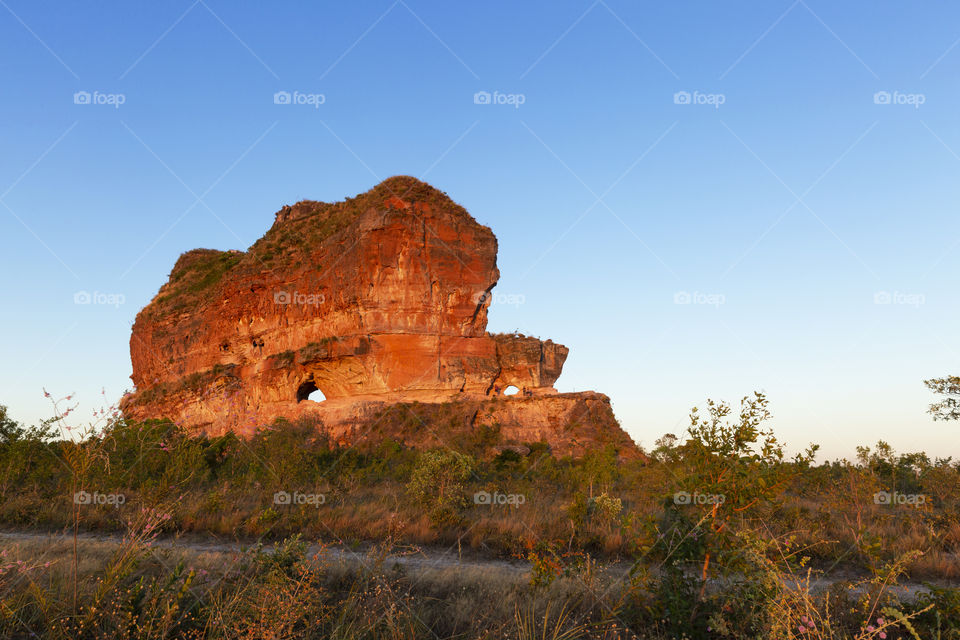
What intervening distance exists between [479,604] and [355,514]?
4.98 meters

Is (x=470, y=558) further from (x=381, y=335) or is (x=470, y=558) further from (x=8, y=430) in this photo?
(x=381, y=335)

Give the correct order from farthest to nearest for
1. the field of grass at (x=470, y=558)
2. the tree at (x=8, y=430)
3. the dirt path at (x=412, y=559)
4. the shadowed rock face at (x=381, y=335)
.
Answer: the shadowed rock face at (x=381, y=335)
the tree at (x=8, y=430)
the dirt path at (x=412, y=559)
the field of grass at (x=470, y=558)

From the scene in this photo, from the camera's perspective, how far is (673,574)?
422 centimetres

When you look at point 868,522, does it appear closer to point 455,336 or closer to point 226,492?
A: point 226,492

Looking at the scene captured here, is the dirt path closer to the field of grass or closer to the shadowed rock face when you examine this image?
the field of grass

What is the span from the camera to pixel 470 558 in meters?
7.23

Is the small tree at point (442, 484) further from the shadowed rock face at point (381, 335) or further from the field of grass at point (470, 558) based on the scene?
the shadowed rock face at point (381, 335)

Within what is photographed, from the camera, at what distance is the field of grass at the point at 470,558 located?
3.71 m

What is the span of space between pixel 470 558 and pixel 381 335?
25478mm

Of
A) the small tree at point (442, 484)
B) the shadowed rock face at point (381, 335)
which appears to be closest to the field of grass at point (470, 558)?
the small tree at point (442, 484)

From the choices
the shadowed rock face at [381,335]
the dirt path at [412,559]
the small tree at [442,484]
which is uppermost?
the shadowed rock face at [381,335]

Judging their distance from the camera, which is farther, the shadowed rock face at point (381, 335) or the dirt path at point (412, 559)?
the shadowed rock face at point (381, 335)

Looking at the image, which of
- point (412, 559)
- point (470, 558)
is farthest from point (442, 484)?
point (412, 559)

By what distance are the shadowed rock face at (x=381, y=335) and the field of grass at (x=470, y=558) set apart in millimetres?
18232
